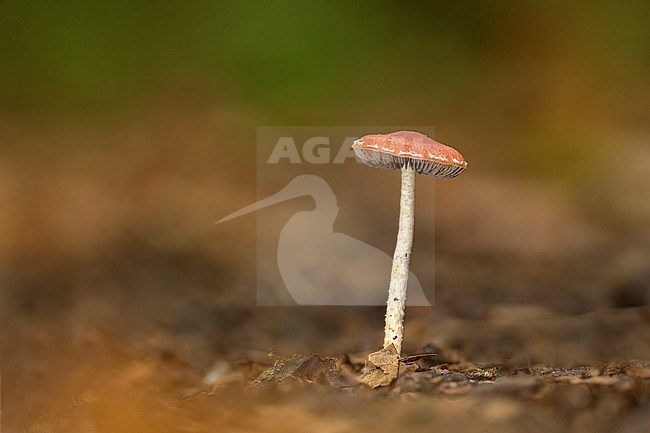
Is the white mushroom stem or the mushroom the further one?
the white mushroom stem

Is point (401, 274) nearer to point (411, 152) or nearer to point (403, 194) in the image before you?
point (403, 194)

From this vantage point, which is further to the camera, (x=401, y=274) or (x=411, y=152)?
(x=401, y=274)

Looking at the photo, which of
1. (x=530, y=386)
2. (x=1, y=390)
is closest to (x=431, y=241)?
(x=530, y=386)

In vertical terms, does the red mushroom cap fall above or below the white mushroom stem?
above

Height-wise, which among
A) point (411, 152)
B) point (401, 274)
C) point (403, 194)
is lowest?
point (401, 274)

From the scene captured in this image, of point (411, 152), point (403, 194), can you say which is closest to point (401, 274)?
point (403, 194)

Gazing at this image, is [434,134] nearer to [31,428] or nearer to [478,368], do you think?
[478,368]
